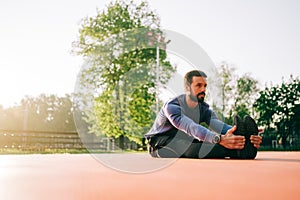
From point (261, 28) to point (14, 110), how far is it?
2329cm

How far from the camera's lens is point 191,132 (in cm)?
257

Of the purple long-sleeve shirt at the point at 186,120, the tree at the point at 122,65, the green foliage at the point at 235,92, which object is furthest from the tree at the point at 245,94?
the purple long-sleeve shirt at the point at 186,120

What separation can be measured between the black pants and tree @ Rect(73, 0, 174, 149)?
491 centimetres

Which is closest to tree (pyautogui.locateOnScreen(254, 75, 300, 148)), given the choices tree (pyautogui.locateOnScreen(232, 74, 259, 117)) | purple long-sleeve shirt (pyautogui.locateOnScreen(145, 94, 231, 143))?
tree (pyautogui.locateOnScreen(232, 74, 259, 117))

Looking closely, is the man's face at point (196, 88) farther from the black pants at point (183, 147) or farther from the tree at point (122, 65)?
the tree at point (122, 65)

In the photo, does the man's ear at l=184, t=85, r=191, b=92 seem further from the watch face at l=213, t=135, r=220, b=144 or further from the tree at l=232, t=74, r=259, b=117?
the tree at l=232, t=74, r=259, b=117

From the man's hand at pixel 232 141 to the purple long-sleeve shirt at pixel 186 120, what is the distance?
0.30 ft

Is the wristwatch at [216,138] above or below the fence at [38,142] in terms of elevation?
above

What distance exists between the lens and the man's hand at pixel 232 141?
2.44 m

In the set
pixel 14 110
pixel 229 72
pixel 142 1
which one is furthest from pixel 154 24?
pixel 14 110

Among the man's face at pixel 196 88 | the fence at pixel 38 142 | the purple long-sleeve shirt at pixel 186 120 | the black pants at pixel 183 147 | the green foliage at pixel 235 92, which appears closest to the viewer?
the purple long-sleeve shirt at pixel 186 120

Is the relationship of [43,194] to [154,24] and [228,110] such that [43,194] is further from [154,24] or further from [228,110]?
[228,110]

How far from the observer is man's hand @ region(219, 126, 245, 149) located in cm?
244

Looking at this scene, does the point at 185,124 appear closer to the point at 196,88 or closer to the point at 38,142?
the point at 196,88
